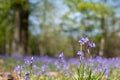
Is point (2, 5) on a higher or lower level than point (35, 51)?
higher

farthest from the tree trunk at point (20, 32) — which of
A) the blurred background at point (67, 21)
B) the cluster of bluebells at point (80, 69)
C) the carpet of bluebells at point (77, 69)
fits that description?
the cluster of bluebells at point (80, 69)

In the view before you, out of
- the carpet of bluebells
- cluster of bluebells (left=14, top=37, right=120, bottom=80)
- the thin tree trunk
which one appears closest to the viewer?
cluster of bluebells (left=14, top=37, right=120, bottom=80)

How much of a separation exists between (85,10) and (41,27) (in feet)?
36.8

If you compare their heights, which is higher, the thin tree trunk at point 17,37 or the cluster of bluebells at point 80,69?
the cluster of bluebells at point 80,69

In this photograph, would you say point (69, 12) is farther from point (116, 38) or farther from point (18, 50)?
point (116, 38)

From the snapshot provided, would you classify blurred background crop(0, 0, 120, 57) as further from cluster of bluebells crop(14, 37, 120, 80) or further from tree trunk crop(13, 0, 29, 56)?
cluster of bluebells crop(14, 37, 120, 80)

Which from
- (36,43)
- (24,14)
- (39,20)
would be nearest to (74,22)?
(24,14)

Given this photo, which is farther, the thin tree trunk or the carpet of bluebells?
the thin tree trunk

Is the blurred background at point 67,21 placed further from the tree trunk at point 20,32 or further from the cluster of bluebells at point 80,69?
the cluster of bluebells at point 80,69

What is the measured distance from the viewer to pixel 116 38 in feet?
114

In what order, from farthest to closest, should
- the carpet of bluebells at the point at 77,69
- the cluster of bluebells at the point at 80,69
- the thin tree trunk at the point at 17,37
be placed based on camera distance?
the thin tree trunk at the point at 17,37 → the carpet of bluebells at the point at 77,69 → the cluster of bluebells at the point at 80,69

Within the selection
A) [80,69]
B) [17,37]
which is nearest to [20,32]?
[17,37]

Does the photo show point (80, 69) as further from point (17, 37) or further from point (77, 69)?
point (17, 37)

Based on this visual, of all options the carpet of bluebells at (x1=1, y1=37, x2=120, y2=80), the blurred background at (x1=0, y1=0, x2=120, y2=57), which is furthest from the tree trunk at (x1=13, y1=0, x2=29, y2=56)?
the carpet of bluebells at (x1=1, y1=37, x2=120, y2=80)
